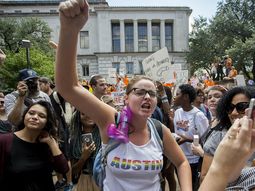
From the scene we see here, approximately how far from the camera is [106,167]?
83.8 inches

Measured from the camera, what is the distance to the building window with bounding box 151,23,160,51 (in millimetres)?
57681

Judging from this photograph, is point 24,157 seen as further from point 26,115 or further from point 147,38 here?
point 147,38

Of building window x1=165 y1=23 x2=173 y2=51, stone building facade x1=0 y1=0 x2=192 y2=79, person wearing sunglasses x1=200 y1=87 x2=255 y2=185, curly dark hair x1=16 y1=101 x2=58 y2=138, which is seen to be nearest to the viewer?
person wearing sunglasses x1=200 y1=87 x2=255 y2=185

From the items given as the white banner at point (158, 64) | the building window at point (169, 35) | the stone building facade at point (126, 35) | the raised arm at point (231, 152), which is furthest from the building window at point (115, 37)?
the raised arm at point (231, 152)

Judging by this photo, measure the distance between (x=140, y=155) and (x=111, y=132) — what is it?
23cm

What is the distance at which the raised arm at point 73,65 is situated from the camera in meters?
1.45

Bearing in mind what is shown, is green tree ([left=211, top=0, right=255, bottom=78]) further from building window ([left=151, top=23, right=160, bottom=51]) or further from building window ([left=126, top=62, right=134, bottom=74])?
building window ([left=151, top=23, right=160, bottom=51])

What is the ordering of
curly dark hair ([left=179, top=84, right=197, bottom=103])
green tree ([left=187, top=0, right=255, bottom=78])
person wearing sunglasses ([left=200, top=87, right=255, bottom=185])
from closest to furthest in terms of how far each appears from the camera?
1. person wearing sunglasses ([left=200, top=87, right=255, bottom=185])
2. curly dark hair ([left=179, top=84, right=197, bottom=103])
3. green tree ([left=187, top=0, right=255, bottom=78])

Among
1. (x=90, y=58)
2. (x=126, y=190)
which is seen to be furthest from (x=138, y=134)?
(x=90, y=58)

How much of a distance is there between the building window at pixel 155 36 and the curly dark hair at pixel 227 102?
181 ft

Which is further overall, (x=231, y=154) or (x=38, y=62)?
(x=38, y=62)

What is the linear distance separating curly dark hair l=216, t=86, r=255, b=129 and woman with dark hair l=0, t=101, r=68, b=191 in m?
1.38

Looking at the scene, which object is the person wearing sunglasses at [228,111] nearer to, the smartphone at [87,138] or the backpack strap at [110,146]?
the backpack strap at [110,146]

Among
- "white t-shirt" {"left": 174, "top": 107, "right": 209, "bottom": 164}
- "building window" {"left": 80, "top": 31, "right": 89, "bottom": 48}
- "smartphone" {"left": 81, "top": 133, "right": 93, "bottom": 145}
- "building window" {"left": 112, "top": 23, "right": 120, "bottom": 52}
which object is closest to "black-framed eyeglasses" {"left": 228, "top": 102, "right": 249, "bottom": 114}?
"smartphone" {"left": 81, "top": 133, "right": 93, "bottom": 145}
